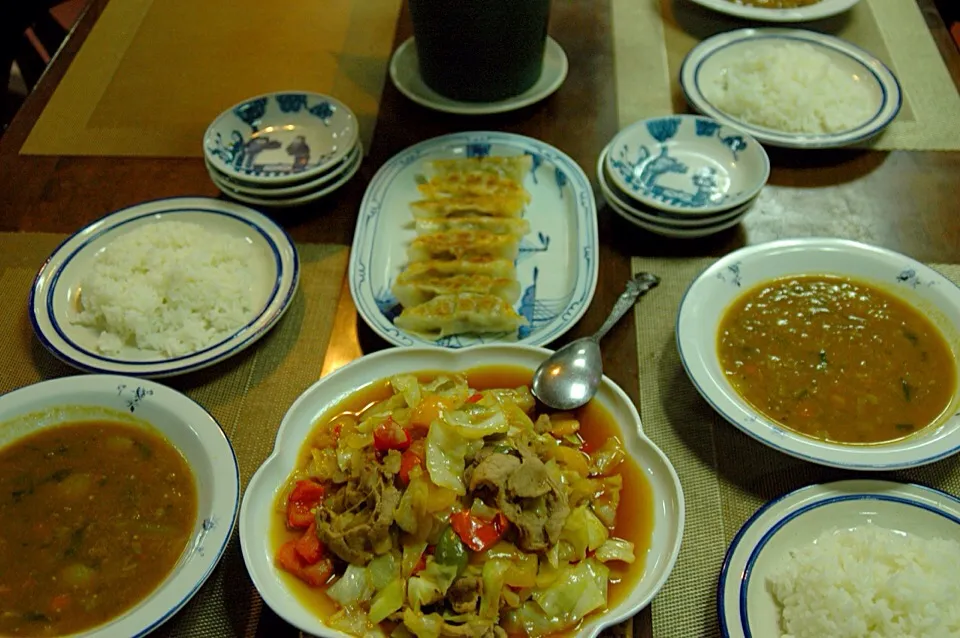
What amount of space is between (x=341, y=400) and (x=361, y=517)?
37 cm

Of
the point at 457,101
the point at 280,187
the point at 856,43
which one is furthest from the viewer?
the point at 856,43

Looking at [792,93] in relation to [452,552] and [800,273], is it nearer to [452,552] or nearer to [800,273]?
[800,273]

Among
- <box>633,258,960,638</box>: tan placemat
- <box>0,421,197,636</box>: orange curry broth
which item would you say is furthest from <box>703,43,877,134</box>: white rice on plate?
<box>0,421,197,636</box>: orange curry broth

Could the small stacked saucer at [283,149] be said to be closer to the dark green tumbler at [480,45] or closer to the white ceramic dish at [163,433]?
the dark green tumbler at [480,45]

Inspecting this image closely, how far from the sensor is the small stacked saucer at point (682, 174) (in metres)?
2.16

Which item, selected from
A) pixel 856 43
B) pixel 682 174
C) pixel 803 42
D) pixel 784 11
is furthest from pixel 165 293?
pixel 856 43

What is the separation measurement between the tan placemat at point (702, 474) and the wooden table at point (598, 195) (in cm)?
9

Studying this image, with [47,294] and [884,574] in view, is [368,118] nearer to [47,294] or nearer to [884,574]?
[47,294]

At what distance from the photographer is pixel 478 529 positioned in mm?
1418

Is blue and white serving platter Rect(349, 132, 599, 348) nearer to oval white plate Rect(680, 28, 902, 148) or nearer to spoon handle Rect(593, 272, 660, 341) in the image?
spoon handle Rect(593, 272, 660, 341)

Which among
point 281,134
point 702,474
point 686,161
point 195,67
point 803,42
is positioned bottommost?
point 702,474

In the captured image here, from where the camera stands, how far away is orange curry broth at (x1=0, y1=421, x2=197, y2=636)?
4.68 ft

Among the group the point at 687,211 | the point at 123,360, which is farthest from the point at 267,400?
the point at 687,211

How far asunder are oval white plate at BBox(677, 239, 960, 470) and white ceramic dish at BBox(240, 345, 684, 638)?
0.22 metres
